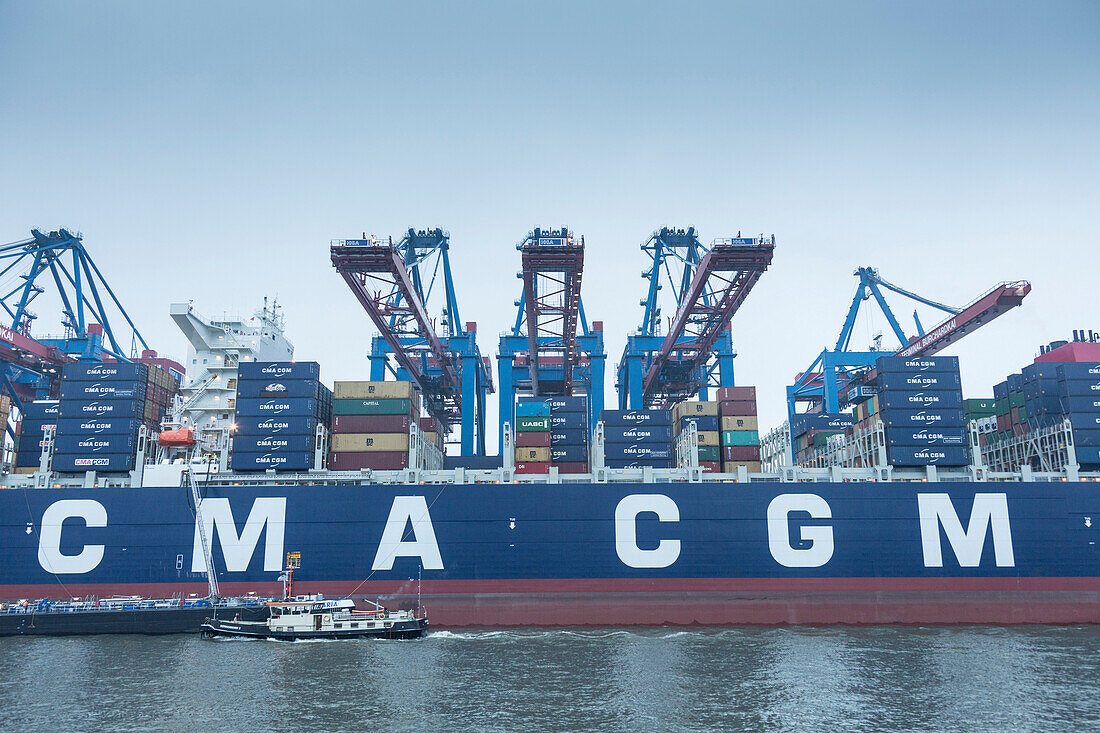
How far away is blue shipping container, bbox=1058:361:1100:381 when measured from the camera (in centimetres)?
3553

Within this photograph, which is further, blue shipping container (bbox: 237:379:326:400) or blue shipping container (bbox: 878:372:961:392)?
blue shipping container (bbox: 878:372:961:392)

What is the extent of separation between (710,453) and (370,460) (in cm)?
1884

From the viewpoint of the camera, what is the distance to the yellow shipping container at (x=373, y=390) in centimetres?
3578

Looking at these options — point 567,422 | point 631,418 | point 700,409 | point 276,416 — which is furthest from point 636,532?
point 276,416

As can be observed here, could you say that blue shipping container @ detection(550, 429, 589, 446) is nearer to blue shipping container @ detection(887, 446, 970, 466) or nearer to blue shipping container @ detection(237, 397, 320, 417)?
blue shipping container @ detection(237, 397, 320, 417)

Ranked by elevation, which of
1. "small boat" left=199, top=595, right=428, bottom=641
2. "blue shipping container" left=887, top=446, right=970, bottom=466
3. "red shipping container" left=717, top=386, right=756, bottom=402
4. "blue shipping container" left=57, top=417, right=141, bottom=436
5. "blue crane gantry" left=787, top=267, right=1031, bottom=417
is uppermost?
"blue crane gantry" left=787, top=267, right=1031, bottom=417

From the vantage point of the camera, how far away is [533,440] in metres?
38.6

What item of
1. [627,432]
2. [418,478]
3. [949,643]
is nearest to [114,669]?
[418,478]

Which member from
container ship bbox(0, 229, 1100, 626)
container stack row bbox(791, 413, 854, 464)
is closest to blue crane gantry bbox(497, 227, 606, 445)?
container ship bbox(0, 229, 1100, 626)

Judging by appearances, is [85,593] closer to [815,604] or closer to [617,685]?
[617,685]

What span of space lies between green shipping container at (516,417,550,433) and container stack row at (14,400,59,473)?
941 inches

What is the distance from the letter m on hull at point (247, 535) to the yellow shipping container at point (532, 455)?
12014 mm

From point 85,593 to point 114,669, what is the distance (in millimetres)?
10669

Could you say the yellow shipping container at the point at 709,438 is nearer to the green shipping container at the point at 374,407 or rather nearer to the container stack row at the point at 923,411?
the container stack row at the point at 923,411
